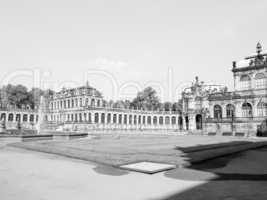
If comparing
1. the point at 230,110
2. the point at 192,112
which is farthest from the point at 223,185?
the point at 192,112

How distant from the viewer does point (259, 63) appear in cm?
5822

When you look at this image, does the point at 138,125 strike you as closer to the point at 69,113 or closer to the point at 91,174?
the point at 69,113

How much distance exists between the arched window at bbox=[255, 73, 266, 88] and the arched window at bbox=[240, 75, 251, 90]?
6.47ft

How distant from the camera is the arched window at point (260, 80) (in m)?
56.8

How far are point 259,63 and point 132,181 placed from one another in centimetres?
6140

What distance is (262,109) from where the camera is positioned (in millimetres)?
54312

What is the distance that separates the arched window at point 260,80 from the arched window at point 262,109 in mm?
5148

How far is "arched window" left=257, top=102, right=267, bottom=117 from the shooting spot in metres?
53.9

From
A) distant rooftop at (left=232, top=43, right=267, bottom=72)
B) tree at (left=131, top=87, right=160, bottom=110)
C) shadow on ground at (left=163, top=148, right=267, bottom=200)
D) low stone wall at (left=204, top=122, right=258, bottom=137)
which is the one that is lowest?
low stone wall at (left=204, top=122, right=258, bottom=137)

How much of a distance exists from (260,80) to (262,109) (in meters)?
8.24

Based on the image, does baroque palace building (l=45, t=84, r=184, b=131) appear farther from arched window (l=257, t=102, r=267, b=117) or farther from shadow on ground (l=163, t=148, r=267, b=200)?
shadow on ground (l=163, t=148, r=267, b=200)

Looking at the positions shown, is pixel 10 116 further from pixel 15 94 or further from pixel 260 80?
pixel 260 80

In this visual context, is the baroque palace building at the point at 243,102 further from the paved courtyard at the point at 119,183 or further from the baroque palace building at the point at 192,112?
Answer: the paved courtyard at the point at 119,183

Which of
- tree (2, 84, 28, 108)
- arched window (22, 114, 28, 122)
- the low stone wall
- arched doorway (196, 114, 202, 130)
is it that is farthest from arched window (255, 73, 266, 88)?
tree (2, 84, 28, 108)
